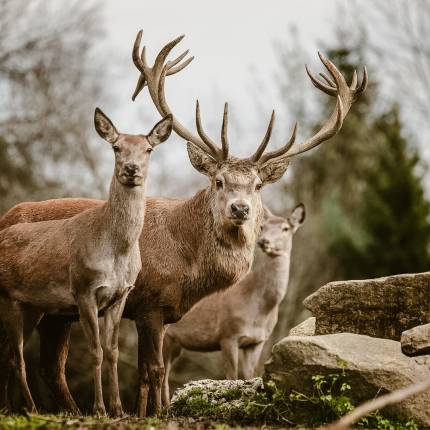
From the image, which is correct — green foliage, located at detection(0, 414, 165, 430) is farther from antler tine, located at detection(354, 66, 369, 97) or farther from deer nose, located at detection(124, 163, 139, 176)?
antler tine, located at detection(354, 66, 369, 97)

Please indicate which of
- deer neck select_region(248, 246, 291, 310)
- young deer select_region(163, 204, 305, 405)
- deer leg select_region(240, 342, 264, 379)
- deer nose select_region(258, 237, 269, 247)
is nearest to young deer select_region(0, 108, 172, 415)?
young deer select_region(163, 204, 305, 405)

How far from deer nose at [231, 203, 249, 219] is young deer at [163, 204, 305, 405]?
11.7ft

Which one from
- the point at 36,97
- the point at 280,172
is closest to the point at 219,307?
the point at 280,172

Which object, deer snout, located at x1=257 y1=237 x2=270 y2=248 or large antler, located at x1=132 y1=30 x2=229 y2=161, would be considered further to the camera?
deer snout, located at x1=257 y1=237 x2=270 y2=248

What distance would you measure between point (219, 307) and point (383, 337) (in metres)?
4.63

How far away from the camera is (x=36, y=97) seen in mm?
22391

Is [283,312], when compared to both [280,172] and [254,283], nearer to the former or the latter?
[254,283]

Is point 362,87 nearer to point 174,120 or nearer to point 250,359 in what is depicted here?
point 174,120

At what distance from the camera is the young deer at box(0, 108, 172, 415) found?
7.57 m

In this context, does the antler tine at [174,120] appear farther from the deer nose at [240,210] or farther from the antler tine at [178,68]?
the deer nose at [240,210]

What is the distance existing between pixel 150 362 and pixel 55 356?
138 centimetres

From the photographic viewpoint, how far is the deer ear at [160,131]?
8.17 meters

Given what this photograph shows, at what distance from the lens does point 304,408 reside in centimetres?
710

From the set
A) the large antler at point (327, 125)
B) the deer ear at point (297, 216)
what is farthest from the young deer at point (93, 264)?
the deer ear at point (297, 216)
